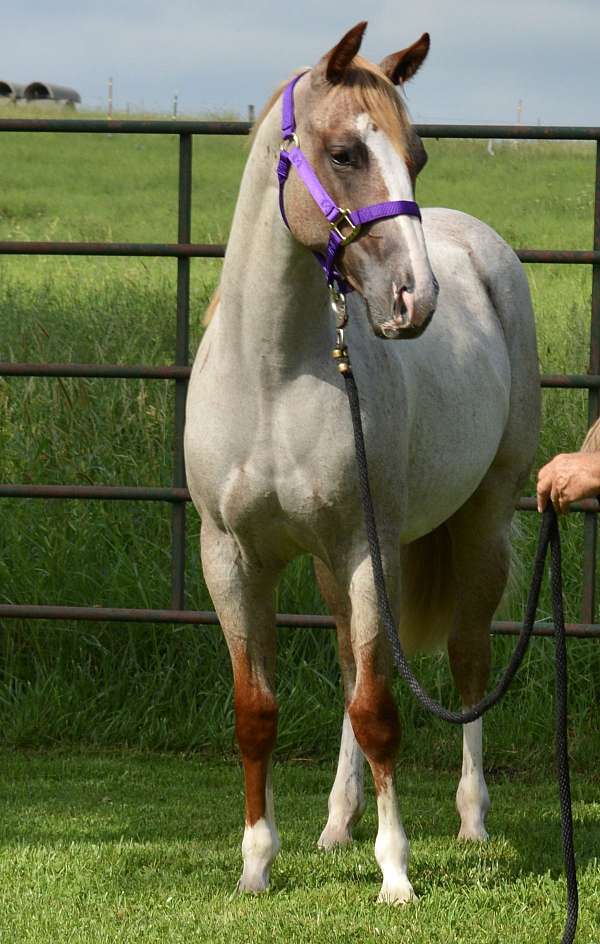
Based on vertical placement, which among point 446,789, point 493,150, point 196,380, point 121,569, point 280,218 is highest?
point 493,150

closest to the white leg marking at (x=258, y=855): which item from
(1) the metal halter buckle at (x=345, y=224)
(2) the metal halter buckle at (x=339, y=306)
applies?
(2) the metal halter buckle at (x=339, y=306)

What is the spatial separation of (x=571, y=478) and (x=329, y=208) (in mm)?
874

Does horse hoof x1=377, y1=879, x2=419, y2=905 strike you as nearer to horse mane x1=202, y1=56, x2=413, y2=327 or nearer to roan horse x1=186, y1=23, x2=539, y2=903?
roan horse x1=186, y1=23, x2=539, y2=903

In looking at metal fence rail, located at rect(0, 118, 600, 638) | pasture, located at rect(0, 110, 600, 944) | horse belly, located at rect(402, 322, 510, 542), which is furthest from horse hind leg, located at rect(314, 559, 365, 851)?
metal fence rail, located at rect(0, 118, 600, 638)

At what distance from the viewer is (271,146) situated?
3.01 m

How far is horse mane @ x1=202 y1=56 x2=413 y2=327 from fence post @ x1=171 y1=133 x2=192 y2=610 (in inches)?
73.4

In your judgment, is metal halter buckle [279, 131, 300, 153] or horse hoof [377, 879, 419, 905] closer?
metal halter buckle [279, 131, 300, 153]

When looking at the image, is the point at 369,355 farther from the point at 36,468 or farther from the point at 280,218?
the point at 36,468

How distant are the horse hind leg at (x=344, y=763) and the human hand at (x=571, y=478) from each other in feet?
4.42

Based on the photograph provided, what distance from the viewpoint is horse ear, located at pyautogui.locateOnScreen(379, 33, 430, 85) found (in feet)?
9.95

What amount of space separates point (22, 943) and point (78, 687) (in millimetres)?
2046

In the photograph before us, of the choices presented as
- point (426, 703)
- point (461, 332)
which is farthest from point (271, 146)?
point (426, 703)

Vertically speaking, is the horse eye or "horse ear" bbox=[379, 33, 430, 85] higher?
"horse ear" bbox=[379, 33, 430, 85]

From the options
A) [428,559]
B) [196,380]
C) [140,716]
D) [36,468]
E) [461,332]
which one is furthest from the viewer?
[36,468]
